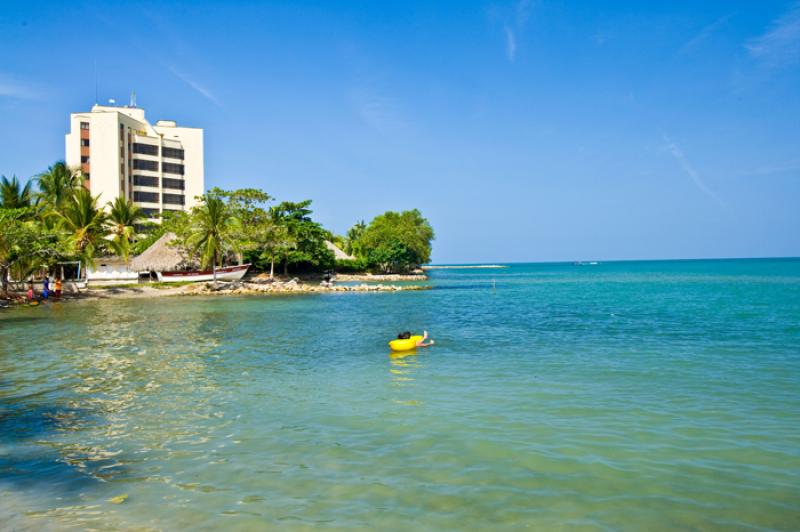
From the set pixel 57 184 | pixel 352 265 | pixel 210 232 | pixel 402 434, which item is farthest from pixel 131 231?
pixel 402 434

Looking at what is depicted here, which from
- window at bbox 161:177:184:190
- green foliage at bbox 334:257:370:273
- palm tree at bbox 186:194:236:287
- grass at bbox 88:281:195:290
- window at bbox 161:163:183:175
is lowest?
grass at bbox 88:281:195:290

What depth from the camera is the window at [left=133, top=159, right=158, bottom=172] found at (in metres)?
72.9

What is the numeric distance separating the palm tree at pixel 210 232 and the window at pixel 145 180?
28920 mm

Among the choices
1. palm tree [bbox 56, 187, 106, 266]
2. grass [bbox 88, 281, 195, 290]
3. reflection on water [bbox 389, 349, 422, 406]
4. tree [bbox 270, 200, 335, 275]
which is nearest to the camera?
reflection on water [bbox 389, 349, 422, 406]

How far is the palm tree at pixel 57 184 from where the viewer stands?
165 ft

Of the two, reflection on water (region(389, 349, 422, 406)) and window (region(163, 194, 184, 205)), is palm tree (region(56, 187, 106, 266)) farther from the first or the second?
reflection on water (region(389, 349, 422, 406))

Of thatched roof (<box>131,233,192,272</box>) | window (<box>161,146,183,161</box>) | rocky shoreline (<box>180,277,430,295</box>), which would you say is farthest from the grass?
window (<box>161,146,183,161</box>)

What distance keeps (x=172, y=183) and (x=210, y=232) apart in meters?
32.7

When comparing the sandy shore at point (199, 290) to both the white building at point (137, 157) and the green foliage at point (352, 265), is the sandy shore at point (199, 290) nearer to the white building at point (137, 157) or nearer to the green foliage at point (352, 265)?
the green foliage at point (352, 265)

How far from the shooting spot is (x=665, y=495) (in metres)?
6.07

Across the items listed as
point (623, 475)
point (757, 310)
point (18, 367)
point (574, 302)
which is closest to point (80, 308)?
point (18, 367)

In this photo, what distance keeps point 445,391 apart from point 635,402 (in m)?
3.56

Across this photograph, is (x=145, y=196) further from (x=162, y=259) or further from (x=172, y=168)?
(x=162, y=259)

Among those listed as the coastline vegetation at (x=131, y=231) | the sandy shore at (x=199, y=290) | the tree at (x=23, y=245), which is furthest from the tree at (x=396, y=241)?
the tree at (x=23, y=245)
